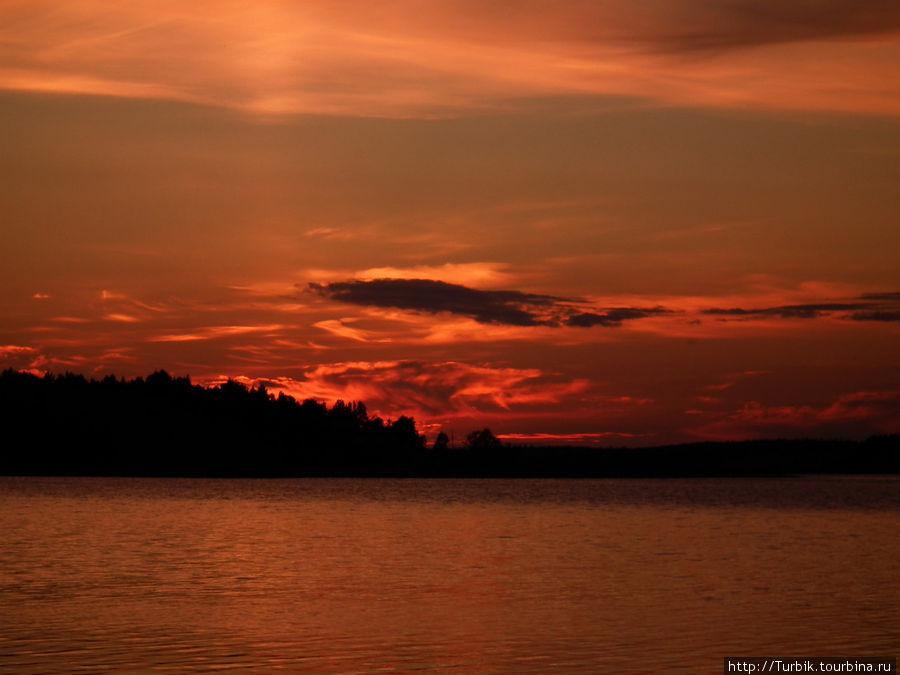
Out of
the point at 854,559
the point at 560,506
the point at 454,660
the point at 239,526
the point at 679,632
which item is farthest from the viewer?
the point at 560,506

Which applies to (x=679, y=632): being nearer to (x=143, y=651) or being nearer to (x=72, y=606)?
(x=143, y=651)

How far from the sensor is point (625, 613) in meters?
36.3

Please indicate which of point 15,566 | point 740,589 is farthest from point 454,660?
point 15,566

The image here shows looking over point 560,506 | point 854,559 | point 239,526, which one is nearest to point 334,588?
point 854,559

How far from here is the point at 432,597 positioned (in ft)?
131

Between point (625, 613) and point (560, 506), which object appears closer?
point (625, 613)

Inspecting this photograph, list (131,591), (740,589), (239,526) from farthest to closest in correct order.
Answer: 1. (239,526)
2. (740,589)
3. (131,591)

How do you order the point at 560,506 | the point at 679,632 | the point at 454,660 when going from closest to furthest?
1. the point at 454,660
2. the point at 679,632
3. the point at 560,506

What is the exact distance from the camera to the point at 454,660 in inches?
1115

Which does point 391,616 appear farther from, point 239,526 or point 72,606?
point 239,526

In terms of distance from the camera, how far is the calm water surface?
2889 centimetres

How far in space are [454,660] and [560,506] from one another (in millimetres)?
94037

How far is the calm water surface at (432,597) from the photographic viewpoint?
94.8 feet

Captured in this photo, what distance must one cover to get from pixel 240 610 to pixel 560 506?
8780 cm
